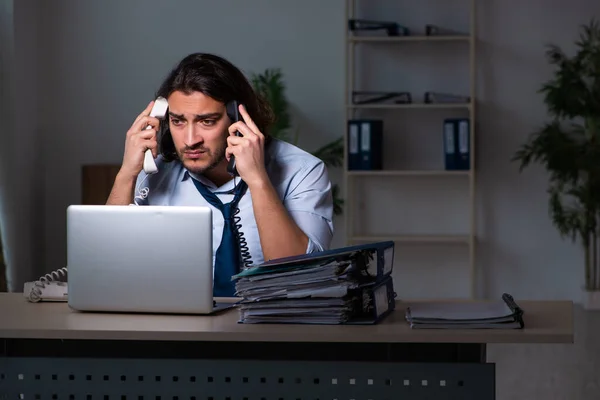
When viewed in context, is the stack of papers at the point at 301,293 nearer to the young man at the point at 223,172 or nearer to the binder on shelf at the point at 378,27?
the young man at the point at 223,172

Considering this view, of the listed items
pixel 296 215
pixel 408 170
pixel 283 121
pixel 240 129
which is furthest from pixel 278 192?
pixel 408 170

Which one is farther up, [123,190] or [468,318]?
[123,190]

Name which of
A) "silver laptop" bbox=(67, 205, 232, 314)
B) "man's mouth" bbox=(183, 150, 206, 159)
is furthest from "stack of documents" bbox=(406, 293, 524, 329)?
"man's mouth" bbox=(183, 150, 206, 159)

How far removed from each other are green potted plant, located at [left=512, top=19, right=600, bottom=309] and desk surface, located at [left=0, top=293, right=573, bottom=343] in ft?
12.9

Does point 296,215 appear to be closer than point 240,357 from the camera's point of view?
No

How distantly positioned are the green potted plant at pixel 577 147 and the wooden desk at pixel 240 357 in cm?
389

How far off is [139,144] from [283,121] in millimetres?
3312

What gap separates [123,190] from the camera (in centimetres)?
261

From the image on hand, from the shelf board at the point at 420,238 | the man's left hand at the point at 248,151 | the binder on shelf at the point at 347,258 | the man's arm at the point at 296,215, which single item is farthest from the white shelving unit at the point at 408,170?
the binder on shelf at the point at 347,258

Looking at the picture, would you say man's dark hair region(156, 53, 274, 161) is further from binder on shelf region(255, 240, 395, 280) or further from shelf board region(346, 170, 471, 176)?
shelf board region(346, 170, 471, 176)

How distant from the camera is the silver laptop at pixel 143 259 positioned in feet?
6.39

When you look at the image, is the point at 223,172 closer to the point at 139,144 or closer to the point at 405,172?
the point at 139,144

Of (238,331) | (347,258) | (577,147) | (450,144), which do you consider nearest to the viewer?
(238,331)

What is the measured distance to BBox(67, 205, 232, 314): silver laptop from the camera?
1.95 meters
